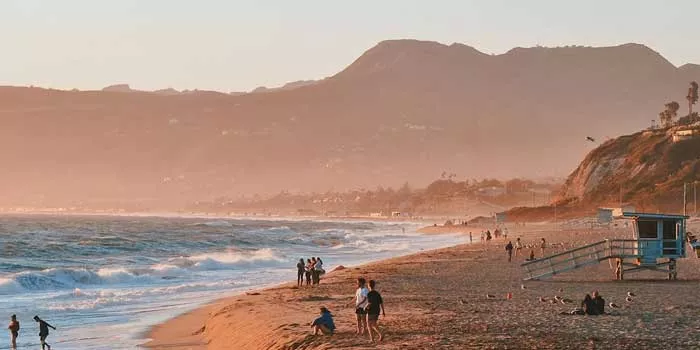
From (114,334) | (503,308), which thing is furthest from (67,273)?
(503,308)

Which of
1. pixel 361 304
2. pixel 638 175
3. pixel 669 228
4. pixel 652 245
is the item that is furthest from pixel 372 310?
pixel 638 175

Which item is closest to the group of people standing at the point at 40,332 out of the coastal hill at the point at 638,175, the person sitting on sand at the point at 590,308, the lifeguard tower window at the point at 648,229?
the person sitting on sand at the point at 590,308

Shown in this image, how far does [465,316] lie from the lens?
22.5 metres

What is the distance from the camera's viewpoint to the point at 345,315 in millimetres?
23938

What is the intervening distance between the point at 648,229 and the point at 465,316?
1419 centimetres

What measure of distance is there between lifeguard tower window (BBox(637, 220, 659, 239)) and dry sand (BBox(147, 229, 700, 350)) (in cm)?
151

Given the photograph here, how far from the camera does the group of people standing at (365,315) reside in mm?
19031

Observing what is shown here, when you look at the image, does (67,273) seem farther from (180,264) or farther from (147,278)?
(180,264)

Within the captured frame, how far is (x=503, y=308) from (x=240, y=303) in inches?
368

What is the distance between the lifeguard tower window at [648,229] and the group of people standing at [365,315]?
16.6 meters

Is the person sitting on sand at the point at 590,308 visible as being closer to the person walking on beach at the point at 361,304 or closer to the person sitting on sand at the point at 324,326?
the person walking on beach at the point at 361,304

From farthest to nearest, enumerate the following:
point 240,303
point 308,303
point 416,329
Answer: point 240,303
point 308,303
point 416,329

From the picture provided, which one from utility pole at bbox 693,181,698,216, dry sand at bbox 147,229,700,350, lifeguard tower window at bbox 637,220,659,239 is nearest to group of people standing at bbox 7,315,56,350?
dry sand at bbox 147,229,700,350

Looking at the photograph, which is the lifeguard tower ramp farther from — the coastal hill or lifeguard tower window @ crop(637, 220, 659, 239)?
the coastal hill
